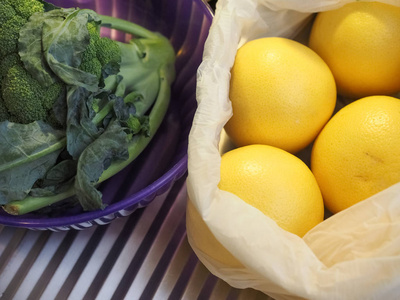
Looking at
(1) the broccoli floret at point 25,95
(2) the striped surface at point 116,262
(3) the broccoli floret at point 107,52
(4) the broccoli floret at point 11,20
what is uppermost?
(4) the broccoli floret at point 11,20

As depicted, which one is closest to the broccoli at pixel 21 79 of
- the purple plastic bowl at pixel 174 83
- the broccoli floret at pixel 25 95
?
the broccoli floret at pixel 25 95

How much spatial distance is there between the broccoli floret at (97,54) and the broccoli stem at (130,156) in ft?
0.34

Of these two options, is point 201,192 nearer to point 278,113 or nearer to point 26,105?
point 278,113

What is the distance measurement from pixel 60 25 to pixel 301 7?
30 cm

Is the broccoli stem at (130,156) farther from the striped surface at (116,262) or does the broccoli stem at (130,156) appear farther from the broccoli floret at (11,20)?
the broccoli floret at (11,20)

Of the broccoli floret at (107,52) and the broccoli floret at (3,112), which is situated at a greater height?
the broccoli floret at (107,52)

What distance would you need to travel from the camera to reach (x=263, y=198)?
0.41 metres

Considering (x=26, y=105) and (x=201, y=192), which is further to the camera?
(x=26, y=105)

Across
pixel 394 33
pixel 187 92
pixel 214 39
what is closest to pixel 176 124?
pixel 187 92

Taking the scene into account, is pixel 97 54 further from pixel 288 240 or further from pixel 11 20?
pixel 288 240

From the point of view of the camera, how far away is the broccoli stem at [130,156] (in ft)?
1.63

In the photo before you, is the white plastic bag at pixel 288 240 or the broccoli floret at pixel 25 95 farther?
the broccoli floret at pixel 25 95

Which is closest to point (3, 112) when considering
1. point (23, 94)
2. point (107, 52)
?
point (23, 94)

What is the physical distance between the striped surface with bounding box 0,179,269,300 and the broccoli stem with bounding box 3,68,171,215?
79 millimetres
